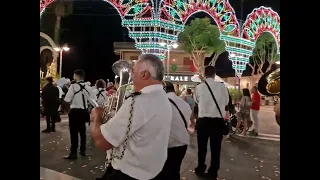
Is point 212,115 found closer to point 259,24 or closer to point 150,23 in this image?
point 150,23

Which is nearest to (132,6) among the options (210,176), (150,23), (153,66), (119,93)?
(150,23)

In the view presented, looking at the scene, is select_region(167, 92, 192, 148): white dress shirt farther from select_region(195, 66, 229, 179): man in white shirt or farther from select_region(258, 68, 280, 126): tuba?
select_region(195, 66, 229, 179): man in white shirt

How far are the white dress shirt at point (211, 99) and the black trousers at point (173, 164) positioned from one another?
4.68 feet

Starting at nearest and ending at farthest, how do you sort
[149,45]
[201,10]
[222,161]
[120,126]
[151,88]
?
1. [120,126]
2. [151,88]
3. [222,161]
4. [149,45]
5. [201,10]

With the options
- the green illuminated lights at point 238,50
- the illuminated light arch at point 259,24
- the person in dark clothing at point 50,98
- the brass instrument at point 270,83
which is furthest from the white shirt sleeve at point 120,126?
the illuminated light arch at point 259,24

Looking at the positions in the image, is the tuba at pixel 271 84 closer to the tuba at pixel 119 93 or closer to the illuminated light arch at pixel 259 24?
the tuba at pixel 119 93

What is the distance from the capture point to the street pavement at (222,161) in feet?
16.3

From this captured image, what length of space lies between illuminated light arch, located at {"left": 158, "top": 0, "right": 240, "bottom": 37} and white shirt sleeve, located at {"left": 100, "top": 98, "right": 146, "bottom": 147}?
190 inches

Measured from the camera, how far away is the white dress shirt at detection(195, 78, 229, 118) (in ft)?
14.7

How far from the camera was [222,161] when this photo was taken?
597 cm

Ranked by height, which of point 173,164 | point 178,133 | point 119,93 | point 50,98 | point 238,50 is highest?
point 238,50

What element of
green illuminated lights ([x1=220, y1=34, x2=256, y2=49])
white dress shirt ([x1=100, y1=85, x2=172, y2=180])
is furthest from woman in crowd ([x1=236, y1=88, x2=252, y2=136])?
white dress shirt ([x1=100, y1=85, x2=172, y2=180])

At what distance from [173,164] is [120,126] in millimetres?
1236
